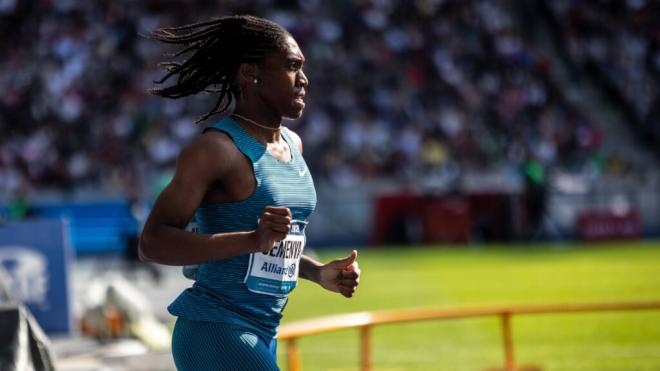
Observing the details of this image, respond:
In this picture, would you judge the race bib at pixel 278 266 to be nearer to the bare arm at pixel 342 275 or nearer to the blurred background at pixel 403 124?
the bare arm at pixel 342 275

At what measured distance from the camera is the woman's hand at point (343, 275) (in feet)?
13.3

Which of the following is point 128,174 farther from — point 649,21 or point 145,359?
point 145,359

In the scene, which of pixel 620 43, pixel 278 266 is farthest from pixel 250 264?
pixel 620 43

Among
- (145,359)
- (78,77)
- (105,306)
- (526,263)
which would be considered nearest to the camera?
(145,359)

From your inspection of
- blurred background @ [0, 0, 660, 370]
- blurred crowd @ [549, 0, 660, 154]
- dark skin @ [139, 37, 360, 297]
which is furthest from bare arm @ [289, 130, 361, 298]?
blurred crowd @ [549, 0, 660, 154]

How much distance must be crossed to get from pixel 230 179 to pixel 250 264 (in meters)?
0.30

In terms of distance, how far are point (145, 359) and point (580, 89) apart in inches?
886

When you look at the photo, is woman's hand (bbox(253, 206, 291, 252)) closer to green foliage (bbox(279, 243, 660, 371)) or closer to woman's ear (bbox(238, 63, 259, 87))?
woman's ear (bbox(238, 63, 259, 87))

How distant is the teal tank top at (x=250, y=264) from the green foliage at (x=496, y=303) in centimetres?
600

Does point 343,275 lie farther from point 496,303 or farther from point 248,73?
point 496,303

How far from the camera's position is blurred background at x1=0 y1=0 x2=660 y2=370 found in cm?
2427

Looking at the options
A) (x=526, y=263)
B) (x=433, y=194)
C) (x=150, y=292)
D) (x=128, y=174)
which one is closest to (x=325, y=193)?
(x=433, y=194)

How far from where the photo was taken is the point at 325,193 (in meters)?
25.2

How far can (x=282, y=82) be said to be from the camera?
383cm
